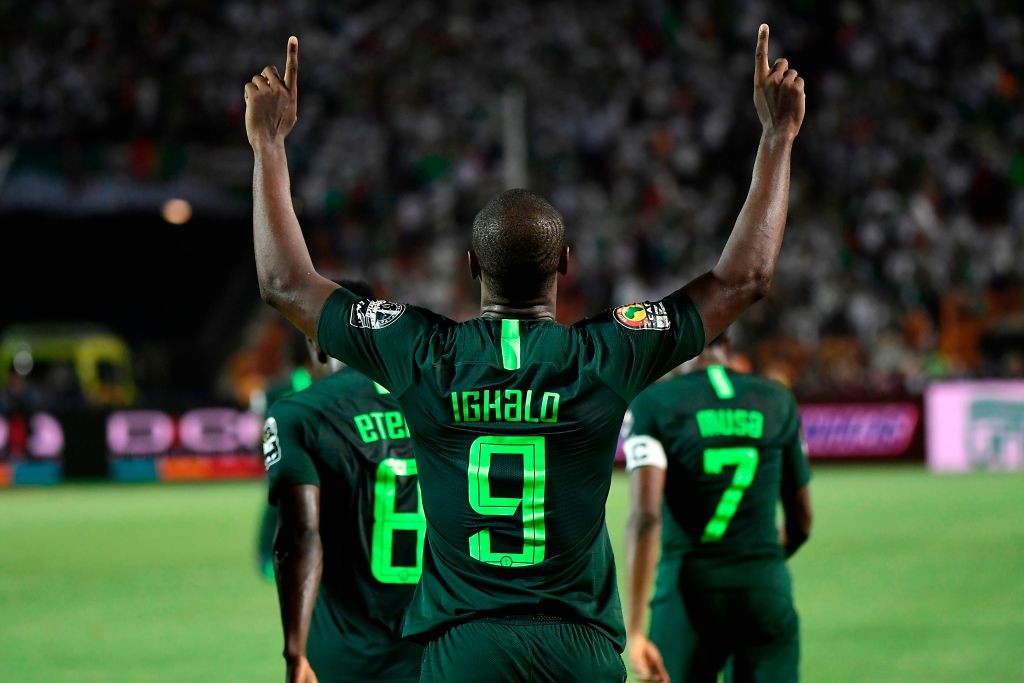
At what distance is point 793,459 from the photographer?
5734mm

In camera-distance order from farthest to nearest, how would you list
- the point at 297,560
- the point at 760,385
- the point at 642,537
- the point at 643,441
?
1. the point at 760,385
2. the point at 643,441
3. the point at 642,537
4. the point at 297,560

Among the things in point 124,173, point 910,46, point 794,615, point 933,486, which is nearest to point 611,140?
point 910,46

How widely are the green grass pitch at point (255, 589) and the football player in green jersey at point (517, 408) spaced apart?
5.70 metres

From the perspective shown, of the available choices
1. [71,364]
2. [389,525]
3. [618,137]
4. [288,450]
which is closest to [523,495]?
[389,525]

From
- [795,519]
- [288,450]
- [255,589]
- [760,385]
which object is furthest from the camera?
[255,589]

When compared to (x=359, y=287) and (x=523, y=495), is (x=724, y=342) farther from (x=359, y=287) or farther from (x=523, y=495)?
(x=523, y=495)

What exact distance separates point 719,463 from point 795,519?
1.88 feet

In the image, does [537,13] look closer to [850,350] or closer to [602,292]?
[602,292]

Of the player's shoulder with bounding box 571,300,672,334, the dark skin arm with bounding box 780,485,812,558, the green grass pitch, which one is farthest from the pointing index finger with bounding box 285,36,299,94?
the green grass pitch

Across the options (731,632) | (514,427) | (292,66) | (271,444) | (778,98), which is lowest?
(731,632)

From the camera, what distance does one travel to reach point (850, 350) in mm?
25750

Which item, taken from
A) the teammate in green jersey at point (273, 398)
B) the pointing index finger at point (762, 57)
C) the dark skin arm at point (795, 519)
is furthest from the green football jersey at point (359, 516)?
the dark skin arm at point (795, 519)

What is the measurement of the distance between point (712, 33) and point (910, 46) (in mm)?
4230

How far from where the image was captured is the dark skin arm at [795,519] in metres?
5.86
